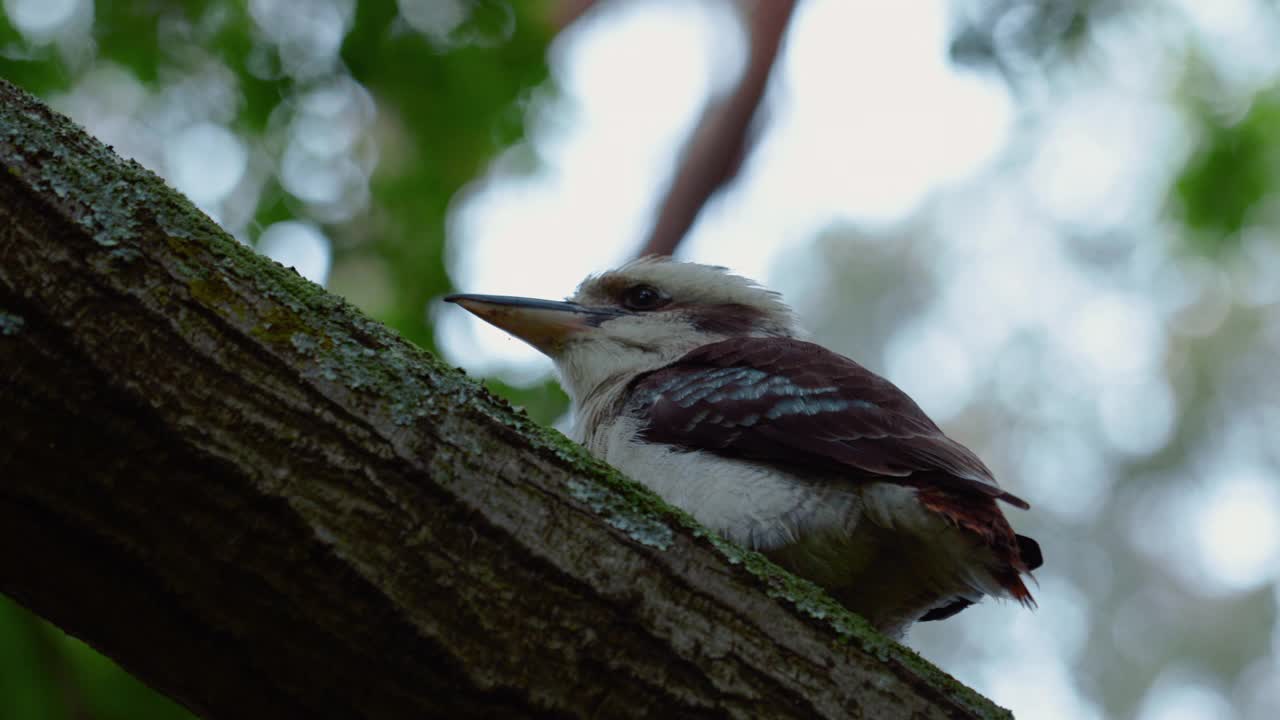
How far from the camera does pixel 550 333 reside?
13.0 feet

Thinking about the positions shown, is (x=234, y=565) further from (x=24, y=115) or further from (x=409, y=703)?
(x=24, y=115)

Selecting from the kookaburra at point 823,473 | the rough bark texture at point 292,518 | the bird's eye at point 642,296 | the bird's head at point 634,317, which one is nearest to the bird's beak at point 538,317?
the bird's head at point 634,317

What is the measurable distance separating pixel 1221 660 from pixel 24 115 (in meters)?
21.3

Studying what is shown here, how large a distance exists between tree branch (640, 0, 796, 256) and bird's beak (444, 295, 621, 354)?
204 centimetres

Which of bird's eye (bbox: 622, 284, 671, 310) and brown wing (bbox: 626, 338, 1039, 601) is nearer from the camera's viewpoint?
brown wing (bbox: 626, 338, 1039, 601)

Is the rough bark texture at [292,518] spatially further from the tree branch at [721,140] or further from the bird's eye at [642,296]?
the tree branch at [721,140]

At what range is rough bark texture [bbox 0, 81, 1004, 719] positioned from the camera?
1.78 metres

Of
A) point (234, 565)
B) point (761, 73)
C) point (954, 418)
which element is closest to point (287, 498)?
point (234, 565)

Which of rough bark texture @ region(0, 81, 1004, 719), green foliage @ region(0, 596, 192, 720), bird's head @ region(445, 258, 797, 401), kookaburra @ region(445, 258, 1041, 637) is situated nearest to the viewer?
rough bark texture @ region(0, 81, 1004, 719)

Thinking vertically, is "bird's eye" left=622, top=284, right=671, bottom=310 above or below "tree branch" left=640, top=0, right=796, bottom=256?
below

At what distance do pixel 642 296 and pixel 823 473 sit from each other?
59.2 inches

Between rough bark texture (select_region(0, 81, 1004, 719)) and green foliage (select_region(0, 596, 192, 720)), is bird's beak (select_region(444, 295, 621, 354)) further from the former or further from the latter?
rough bark texture (select_region(0, 81, 1004, 719))

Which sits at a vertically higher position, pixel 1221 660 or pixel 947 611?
pixel 1221 660

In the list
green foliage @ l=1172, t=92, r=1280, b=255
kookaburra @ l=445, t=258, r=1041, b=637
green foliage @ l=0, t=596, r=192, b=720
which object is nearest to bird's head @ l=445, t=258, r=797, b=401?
kookaburra @ l=445, t=258, r=1041, b=637
